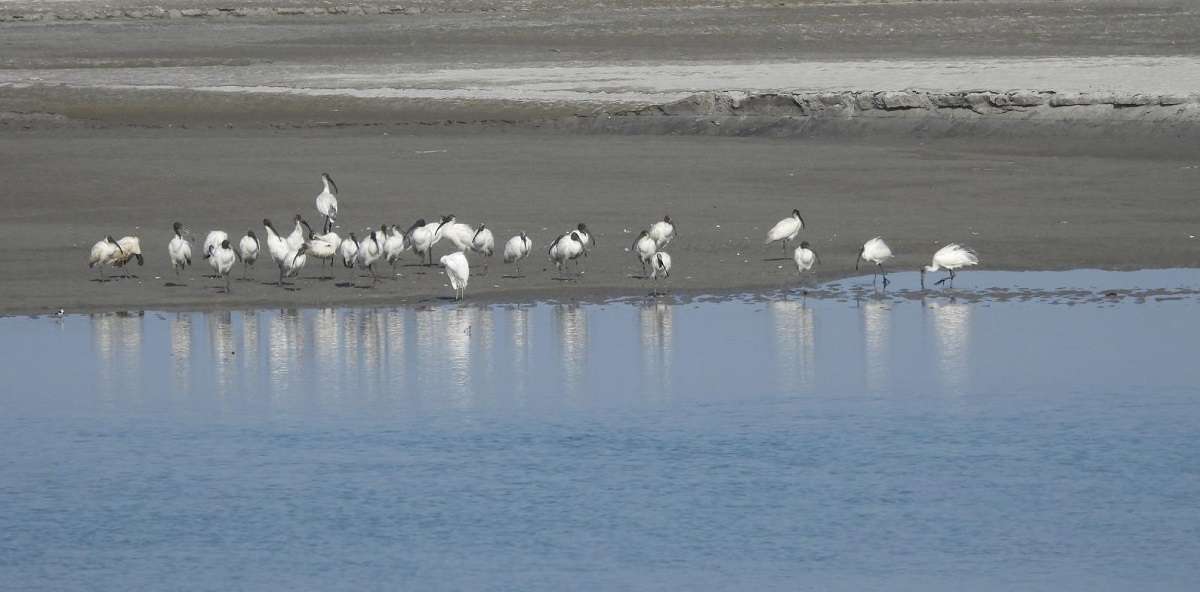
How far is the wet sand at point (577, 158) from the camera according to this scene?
17.7 m

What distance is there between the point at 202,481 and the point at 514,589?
2.77 metres

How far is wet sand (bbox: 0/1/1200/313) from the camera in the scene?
57.9ft

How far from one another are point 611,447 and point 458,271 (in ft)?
16.1

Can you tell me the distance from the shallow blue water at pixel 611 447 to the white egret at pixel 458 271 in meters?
0.34

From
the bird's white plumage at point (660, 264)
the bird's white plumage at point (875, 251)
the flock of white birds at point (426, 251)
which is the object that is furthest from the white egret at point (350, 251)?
the bird's white plumage at point (875, 251)

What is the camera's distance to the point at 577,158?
83.3 feet

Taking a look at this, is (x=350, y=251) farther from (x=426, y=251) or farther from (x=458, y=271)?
(x=458, y=271)

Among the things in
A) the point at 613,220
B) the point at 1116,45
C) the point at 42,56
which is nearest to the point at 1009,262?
the point at 613,220

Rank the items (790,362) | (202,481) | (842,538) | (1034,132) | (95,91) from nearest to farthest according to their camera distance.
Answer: (842,538) → (202,481) → (790,362) → (1034,132) → (95,91)

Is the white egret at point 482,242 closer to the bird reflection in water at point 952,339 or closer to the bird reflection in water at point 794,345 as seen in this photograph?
the bird reflection in water at point 794,345

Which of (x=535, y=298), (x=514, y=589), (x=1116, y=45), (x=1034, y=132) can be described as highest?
(x=1116, y=45)

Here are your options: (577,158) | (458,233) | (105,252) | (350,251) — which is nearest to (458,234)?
(458,233)

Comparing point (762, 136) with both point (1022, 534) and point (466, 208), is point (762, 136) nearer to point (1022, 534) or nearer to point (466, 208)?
point (466, 208)

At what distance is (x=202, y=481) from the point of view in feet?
34.9
